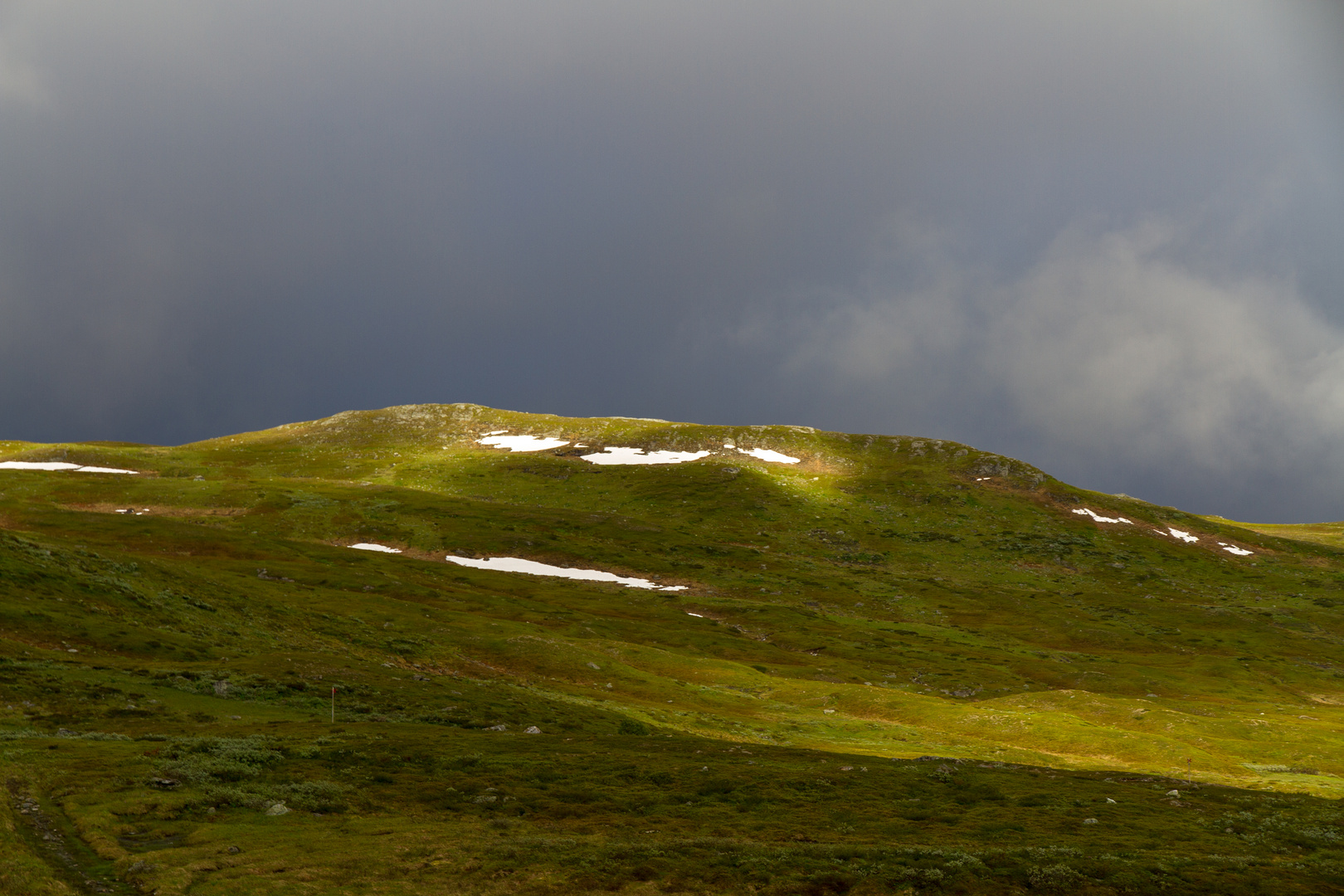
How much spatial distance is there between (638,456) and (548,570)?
72984mm

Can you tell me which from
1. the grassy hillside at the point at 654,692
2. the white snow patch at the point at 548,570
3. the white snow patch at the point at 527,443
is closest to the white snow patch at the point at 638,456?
the white snow patch at the point at 527,443

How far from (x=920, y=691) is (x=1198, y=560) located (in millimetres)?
99547

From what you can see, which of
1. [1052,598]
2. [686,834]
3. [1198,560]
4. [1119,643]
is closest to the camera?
[686,834]

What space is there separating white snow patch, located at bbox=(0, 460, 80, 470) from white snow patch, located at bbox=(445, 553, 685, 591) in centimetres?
9536

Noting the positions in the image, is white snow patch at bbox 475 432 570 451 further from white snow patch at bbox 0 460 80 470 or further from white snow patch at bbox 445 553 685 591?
white snow patch at bbox 0 460 80 470

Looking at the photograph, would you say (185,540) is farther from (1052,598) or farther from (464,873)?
(1052,598)

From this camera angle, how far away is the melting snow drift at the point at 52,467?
150875 millimetres

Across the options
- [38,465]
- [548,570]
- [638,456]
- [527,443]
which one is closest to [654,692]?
[548,570]

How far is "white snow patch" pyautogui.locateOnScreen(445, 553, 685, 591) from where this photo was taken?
362 feet

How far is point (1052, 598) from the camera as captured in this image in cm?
12094

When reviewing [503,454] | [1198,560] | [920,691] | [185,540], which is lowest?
[920,691]

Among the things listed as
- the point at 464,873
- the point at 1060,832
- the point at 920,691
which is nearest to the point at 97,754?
the point at 464,873

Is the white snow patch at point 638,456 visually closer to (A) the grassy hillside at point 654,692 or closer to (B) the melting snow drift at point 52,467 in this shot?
(A) the grassy hillside at point 654,692

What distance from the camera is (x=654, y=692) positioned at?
61.8m
